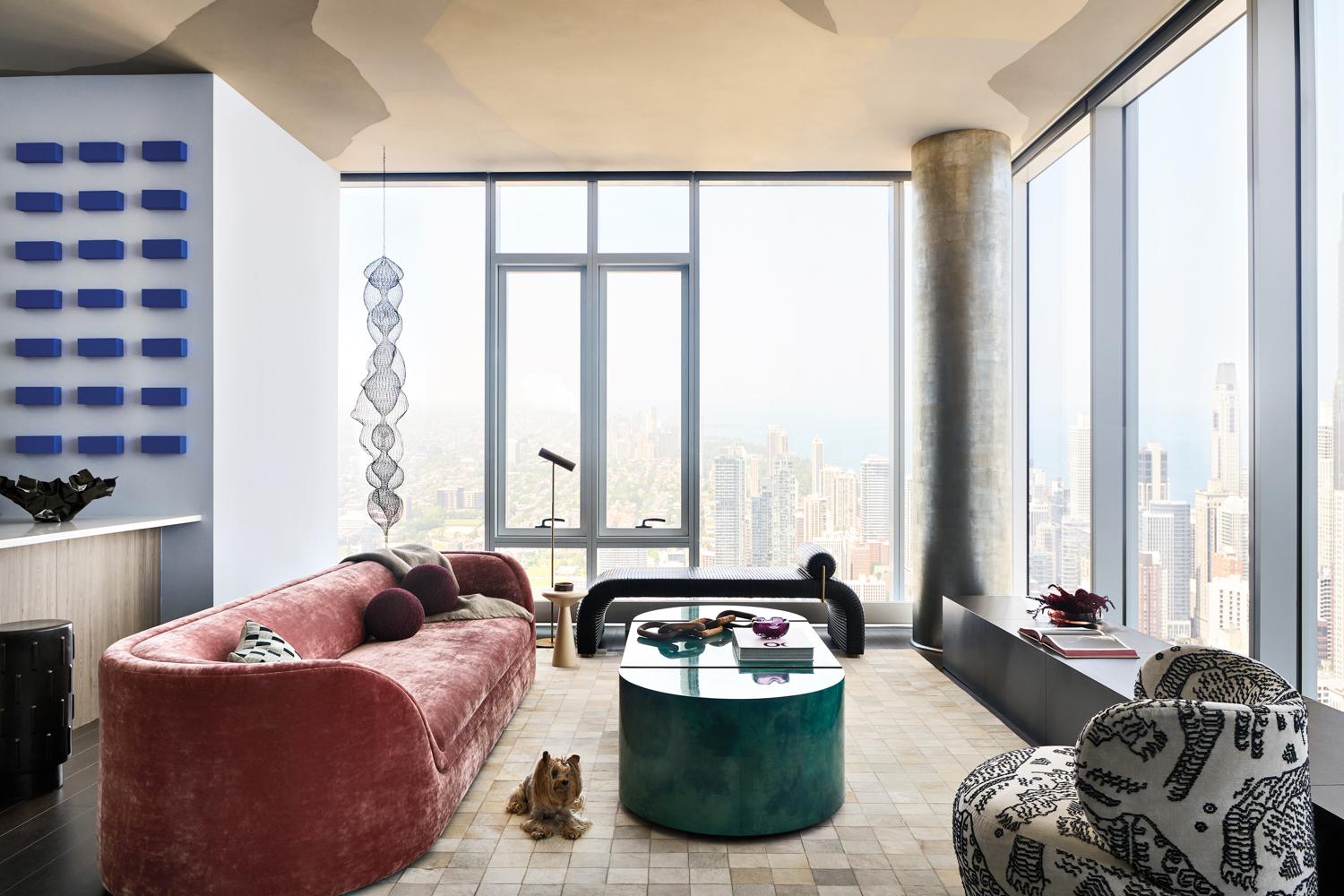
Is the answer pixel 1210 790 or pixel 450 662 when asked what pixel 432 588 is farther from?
pixel 1210 790

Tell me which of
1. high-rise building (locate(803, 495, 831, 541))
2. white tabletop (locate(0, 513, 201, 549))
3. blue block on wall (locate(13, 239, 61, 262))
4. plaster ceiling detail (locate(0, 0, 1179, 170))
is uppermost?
plaster ceiling detail (locate(0, 0, 1179, 170))

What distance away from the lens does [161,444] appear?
384 centimetres

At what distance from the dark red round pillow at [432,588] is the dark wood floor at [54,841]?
1.40 meters

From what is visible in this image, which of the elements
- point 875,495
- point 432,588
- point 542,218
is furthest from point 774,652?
point 542,218

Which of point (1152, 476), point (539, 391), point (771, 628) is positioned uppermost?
point (539, 391)

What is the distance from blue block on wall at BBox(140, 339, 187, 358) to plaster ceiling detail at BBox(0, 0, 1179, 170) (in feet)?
4.58

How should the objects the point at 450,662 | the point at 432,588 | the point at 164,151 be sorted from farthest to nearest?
the point at 164,151 → the point at 432,588 → the point at 450,662

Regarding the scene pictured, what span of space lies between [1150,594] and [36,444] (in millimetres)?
5668

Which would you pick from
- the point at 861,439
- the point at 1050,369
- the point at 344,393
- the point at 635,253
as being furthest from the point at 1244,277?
the point at 344,393

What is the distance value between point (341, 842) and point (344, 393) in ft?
13.2

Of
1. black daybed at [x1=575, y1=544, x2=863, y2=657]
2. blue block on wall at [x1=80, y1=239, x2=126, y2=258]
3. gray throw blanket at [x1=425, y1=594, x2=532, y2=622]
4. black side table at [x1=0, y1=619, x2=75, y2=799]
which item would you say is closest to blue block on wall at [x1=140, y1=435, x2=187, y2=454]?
blue block on wall at [x1=80, y1=239, x2=126, y2=258]

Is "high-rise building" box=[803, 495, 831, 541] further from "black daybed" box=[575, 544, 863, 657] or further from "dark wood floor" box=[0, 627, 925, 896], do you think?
"dark wood floor" box=[0, 627, 925, 896]

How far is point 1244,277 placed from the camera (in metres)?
3.19

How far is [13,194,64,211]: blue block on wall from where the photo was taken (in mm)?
3842
